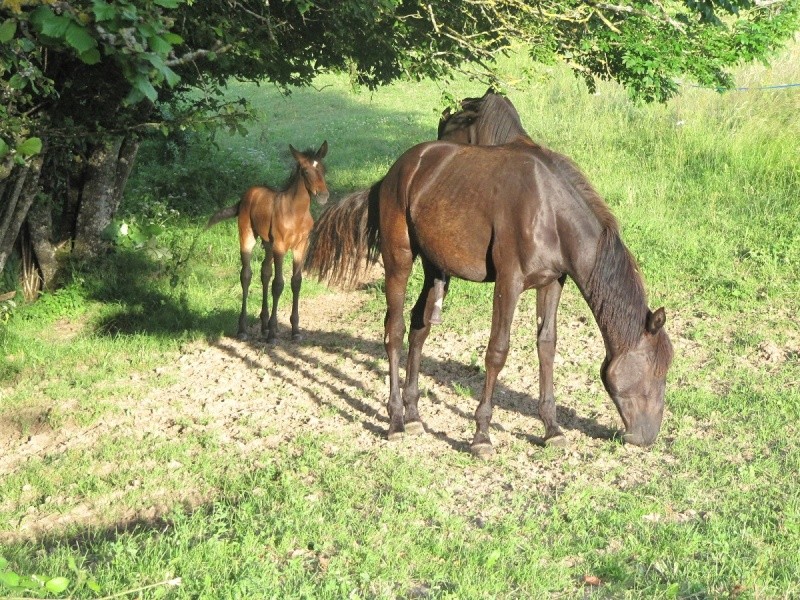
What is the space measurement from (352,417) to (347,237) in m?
1.41

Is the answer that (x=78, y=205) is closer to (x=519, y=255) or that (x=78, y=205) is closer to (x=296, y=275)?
(x=296, y=275)

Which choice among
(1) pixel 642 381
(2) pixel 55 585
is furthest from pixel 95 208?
(2) pixel 55 585

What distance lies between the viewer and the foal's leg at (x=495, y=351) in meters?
6.20

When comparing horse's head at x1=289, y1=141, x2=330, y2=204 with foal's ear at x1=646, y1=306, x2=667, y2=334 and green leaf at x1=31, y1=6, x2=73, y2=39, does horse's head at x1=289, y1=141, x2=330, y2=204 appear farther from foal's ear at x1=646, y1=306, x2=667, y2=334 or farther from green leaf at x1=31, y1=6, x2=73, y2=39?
green leaf at x1=31, y1=6, x2=73, y2=39

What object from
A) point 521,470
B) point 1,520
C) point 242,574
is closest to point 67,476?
point 1,520

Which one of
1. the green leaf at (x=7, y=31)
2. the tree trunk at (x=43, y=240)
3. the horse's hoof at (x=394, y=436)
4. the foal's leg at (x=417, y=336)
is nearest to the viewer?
the green leaf at (x=7, y=31)

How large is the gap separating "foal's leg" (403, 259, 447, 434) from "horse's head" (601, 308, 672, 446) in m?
1.40

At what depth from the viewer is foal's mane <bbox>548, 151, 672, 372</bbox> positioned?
6.09 m

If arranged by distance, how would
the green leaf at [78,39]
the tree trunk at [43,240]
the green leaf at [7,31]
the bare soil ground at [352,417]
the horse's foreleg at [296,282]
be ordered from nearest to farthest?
the green leaf at [78,39]
the green leaf at [7,31]
the bare soil ground at [352,417]
the horse's foreleg at [296,282]
the tree trunk at [43,240]

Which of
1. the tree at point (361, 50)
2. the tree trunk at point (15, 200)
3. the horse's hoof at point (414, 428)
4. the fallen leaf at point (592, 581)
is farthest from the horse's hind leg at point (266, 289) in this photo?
the fallen leaf at point (592, 581)

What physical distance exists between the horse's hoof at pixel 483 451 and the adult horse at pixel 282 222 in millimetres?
3437

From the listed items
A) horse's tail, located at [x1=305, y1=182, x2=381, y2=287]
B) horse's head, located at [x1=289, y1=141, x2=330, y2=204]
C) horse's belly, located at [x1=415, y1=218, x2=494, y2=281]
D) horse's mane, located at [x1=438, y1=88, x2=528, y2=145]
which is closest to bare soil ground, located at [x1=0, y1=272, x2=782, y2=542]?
horse's tail, located at [x1=305, y1=182, x2=381, y2=287]

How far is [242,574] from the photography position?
4.32m

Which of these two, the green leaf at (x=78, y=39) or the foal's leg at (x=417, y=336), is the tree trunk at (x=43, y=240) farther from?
the green leaf at (x=78, y=39)
